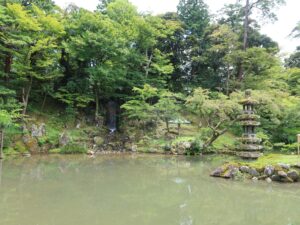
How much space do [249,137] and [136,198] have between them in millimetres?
5758

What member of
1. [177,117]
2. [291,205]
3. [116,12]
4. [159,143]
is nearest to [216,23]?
[116,12]

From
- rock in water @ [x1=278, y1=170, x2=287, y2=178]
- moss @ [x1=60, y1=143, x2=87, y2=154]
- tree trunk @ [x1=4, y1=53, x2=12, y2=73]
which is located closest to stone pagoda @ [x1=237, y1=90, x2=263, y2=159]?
rock in water @ [x1=278, y1=170, x2=287, y2=178]

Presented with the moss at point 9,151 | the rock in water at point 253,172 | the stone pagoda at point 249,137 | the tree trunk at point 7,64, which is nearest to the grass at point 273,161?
the rock in water at point 253,172

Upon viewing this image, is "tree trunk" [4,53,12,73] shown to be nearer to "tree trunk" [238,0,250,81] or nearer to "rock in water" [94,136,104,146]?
"rock in water" [94,136,104,146]

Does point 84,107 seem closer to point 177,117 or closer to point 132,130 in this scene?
point 132,130

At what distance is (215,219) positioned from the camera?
212 inches

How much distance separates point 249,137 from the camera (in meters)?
11.0

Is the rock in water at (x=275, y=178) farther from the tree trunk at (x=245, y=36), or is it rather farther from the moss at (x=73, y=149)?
the tree trunk at (x=245, y=36)

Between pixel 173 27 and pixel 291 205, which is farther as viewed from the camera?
pixel 173 27

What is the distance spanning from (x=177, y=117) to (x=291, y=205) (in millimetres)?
11643

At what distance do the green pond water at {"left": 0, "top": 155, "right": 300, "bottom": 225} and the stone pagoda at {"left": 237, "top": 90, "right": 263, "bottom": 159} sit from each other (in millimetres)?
1590

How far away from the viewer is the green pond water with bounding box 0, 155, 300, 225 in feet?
17.4

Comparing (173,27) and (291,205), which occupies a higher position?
(173,27)

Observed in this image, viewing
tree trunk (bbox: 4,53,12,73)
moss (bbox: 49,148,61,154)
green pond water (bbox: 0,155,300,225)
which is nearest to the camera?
A: green pond water (bbox: 0,155,300,225)
